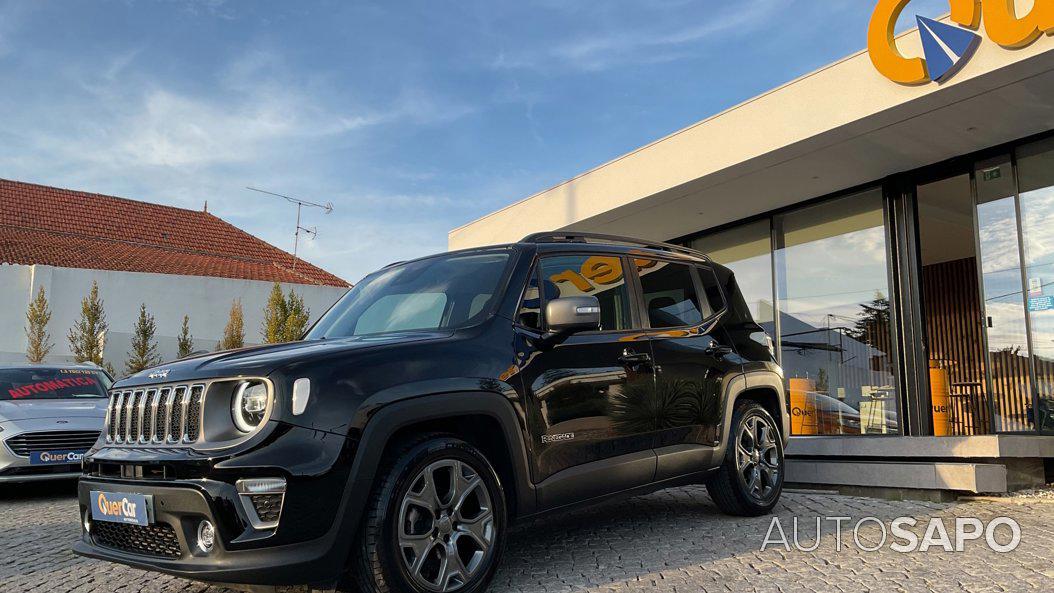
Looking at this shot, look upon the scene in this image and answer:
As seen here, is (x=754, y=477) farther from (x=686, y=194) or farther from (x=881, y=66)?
(x=686, y=194)

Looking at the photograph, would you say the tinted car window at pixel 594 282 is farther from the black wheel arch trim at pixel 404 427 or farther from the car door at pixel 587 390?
the black wheel arch trim at pixel 404 427

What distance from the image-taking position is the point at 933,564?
177 inches

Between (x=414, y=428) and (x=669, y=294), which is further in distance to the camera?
(x=669, y=294)

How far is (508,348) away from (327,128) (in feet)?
37.3

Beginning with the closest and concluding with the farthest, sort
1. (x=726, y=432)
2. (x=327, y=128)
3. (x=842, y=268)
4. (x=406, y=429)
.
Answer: (x=406, y=429) → (x=726, y=432) → (x=842, y=268) → (x=327, y=128)

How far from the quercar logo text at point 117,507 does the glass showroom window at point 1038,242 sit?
815 centimetres

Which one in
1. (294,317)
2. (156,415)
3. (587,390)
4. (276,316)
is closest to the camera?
(156,415)

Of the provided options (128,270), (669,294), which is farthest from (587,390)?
(128,270)

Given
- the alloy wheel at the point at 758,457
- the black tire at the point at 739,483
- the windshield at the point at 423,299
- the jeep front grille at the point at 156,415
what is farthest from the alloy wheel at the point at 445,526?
the alloy wheel at the point at 758,457

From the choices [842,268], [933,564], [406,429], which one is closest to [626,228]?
[842,268]

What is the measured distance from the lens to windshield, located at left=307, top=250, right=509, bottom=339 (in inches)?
169

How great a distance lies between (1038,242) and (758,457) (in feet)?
14.9

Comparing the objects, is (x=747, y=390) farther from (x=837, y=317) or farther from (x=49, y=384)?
(x=49, y=384)

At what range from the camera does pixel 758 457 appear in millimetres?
5836
